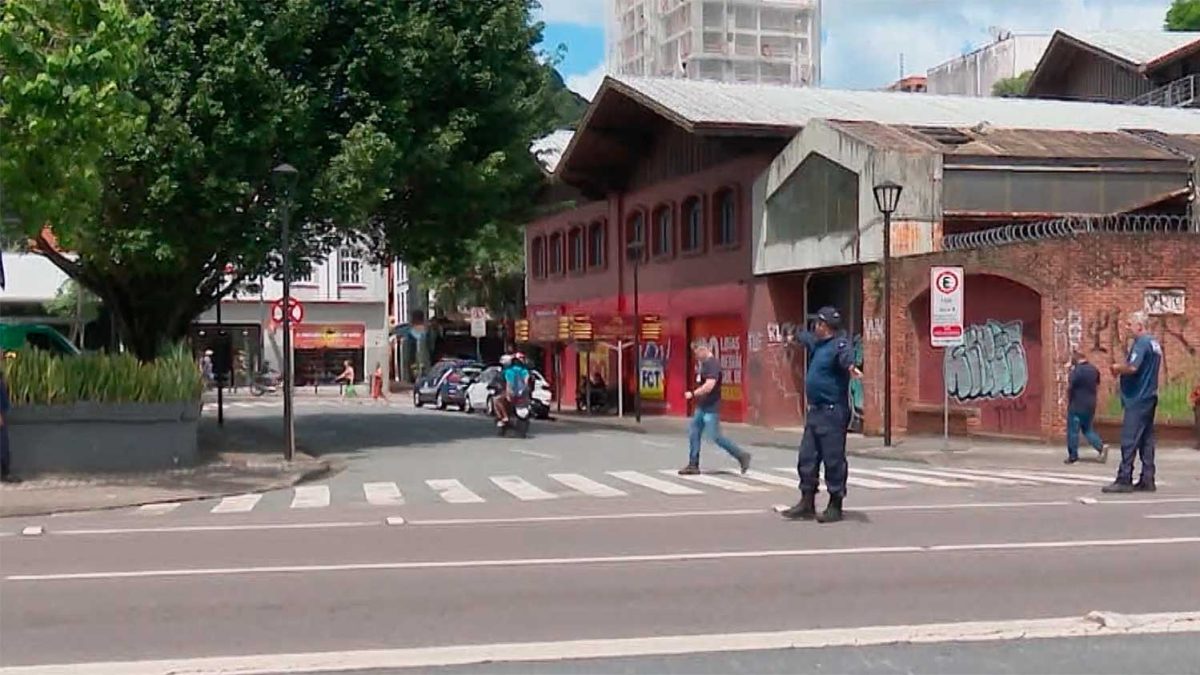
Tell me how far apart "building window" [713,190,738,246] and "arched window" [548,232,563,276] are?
43.3 feet

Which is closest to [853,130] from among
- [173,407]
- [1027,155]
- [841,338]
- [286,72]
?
[1027,155]

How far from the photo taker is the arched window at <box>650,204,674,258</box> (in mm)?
41438

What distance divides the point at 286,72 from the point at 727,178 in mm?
14785

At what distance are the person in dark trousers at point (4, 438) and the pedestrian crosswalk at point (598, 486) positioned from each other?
10.2ft

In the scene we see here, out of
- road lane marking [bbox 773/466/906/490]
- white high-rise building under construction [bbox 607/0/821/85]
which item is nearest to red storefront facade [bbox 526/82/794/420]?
road lane marking [bbox 773/466/906/490]

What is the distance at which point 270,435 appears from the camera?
3011cm

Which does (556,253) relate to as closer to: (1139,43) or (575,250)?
(575,250)

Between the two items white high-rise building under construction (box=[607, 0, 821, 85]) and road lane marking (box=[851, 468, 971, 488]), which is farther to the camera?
white high-rise building under construction (box=[607, 0, 821, 85])

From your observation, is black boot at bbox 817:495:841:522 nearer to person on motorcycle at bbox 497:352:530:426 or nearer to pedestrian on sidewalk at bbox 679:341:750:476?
pedestrian on sidewalk at bbox 679:341:750:476

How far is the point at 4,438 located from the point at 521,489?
641cm

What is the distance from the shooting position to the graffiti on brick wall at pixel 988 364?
26.8 meters

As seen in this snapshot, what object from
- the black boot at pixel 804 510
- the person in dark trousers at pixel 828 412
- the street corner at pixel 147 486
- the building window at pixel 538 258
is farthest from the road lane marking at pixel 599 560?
the building window at pixel 538 258

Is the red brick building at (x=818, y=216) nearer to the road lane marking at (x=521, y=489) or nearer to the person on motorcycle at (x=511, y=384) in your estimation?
the person on motorcycle at (x=511, y=384)

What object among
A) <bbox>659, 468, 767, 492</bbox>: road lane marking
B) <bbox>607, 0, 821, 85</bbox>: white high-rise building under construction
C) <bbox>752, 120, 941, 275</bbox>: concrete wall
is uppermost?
<bbox>607, 0, 821, 85</bbox>: white high-rise building under construction
